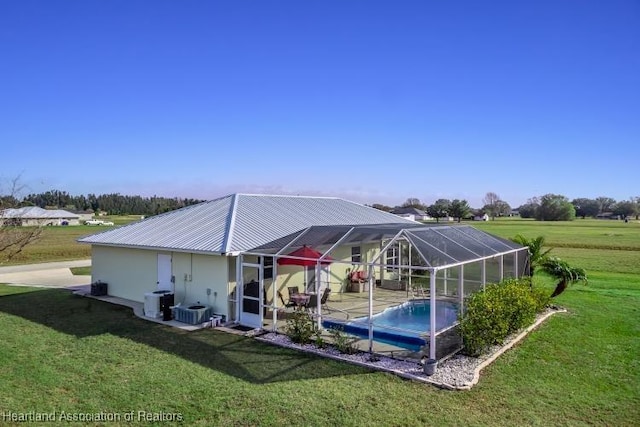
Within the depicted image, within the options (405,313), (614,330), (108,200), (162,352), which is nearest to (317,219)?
(405,313)

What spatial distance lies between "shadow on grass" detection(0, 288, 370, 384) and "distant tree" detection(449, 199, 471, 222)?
3491 inches

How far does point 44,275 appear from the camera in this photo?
2566 cm

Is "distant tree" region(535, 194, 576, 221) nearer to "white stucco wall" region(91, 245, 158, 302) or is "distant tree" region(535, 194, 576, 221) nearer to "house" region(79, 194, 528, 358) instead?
"house" region(79, 194, 528, 358)

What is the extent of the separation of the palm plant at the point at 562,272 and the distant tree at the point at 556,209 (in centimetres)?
10595

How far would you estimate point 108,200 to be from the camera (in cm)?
13862

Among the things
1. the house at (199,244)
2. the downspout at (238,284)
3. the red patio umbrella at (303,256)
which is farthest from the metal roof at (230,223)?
the red patio umbrella at (303,256)

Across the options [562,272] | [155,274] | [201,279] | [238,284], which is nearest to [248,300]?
[238,284]

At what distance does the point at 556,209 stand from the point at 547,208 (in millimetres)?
2566

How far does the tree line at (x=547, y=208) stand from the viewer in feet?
330

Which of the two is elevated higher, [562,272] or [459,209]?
[459,209]

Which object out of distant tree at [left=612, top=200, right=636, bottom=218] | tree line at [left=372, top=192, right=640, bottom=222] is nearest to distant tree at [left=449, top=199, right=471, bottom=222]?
tree line at [left=372, top=192, right=640, bottom=222]

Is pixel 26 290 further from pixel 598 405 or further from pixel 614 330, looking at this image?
pixel 614 330

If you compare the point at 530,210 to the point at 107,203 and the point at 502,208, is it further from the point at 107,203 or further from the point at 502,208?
the point at 107,203

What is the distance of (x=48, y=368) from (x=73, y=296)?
989 cm
